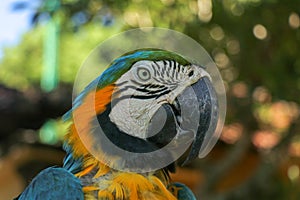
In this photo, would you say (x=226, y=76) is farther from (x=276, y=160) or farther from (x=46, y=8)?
(x=46, y=8)

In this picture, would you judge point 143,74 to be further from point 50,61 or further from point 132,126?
point 50,61

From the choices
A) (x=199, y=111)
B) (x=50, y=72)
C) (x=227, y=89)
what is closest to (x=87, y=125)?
(x=199, y=111)

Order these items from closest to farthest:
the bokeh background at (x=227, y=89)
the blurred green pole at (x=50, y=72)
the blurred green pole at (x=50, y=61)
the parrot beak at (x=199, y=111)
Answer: the parrot beak at (x=199, y=111) → the bokeh background at (x=227, y=89) → the blurred green pole at (x=50, y=72) → the blurred green pole at (x=50, y=61)

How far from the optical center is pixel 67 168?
192 centimetres

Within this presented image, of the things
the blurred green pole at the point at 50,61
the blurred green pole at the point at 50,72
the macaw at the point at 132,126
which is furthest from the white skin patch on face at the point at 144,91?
the blurred green pole at the point at 50,61

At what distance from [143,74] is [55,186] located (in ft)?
1.34

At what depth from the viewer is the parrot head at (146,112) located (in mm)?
1793

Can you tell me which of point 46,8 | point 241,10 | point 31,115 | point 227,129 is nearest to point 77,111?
point 46,8

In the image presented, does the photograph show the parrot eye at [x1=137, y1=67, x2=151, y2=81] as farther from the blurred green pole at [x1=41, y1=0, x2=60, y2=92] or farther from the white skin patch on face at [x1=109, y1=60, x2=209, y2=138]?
the blurred green pole at [x1=41, y1=0, x2=60, y2=92]

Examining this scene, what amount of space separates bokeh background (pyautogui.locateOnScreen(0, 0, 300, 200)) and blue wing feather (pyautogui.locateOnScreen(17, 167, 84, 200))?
1245 mm

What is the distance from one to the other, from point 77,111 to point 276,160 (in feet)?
8.22

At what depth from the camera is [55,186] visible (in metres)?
1.79

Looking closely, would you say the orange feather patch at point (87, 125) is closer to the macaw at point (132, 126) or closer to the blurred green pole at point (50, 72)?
the macaw at point (132, 126)

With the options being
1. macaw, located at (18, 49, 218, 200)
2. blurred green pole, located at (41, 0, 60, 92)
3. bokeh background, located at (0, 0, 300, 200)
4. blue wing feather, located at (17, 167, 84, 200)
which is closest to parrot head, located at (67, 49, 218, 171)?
macaw, located at (18, 49, 218, 200)
